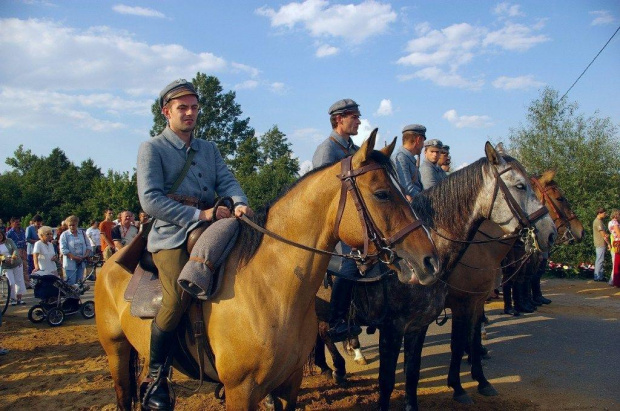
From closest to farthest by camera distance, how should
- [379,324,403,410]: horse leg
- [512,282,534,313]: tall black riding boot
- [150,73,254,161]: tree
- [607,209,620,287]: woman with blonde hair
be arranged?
[379,324,403,410]: horse leg → [512,282,534,313]: tall black riding boot → [607,209,620,287]: woman with blonde hair → [150,73,254,161]: tree

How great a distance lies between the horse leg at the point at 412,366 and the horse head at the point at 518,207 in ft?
4.76

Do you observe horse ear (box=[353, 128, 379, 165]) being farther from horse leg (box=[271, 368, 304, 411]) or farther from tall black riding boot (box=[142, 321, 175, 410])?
tall black riding boot (box=[142, 321, 175, 410])

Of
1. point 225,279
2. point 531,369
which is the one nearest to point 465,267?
point 531,369

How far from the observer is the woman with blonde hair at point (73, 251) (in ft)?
35.1

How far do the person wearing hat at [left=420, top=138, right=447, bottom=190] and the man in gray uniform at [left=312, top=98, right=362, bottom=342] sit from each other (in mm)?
1884

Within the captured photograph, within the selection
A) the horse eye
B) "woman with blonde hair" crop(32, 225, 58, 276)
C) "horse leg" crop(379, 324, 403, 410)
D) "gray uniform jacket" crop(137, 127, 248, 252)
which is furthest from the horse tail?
"woman with blonde hair" crop(32, 225, 58, 276)

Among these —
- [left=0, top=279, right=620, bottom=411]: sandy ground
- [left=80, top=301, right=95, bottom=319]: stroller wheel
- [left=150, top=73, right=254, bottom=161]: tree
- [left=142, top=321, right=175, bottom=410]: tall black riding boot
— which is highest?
[left=150, top=73, right=254, bottom=161]: tree

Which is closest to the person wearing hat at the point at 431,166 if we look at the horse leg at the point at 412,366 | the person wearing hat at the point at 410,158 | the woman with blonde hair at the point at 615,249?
the person wearing hat at the point at 410,158

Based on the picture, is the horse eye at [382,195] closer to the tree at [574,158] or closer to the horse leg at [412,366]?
the horse leg at [412,366]

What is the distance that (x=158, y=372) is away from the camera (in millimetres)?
3104

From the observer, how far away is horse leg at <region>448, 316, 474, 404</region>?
5.01 meters

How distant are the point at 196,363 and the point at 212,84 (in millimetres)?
49575

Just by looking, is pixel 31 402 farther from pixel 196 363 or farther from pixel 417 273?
pixel 417 273

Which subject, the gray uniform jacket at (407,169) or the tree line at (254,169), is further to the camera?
the tree line at (254,169)
